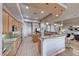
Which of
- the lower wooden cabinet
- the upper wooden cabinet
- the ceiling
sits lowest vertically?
the lower wooden cabinet

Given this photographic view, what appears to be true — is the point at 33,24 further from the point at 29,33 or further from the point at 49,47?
the point at 49,47

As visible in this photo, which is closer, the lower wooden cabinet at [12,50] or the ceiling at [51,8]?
the lower wooden cabinet at [12,50]

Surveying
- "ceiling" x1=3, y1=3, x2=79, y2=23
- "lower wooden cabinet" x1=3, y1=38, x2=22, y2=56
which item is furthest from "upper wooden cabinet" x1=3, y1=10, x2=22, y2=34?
"lower wooden cabinet" x1=3, y1=38, x2=22, y2=56

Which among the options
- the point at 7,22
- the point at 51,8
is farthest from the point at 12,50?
the point at 51,8

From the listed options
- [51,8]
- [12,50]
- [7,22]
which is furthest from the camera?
[51,8]

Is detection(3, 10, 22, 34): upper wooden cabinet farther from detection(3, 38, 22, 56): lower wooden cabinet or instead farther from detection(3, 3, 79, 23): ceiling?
detection(3, 38, 22, 56): lower wooden cabinet

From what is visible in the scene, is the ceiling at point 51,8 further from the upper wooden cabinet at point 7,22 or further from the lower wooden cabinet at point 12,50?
the lower wooden cabinet at point 12,50

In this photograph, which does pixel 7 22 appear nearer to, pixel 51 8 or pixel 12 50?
pixel 12 50

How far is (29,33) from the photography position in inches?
459

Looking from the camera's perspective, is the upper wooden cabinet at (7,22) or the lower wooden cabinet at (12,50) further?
the upper wooden cabinet at (7,22)

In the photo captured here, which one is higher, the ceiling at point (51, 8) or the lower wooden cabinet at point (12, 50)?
the ceiling at point (51, 8)

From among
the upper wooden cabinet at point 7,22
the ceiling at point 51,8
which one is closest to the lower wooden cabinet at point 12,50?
the upper wooden cabinet at point 7,22

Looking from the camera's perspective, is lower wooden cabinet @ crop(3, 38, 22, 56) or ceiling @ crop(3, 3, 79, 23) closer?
lower wooden cabinet @ crop(3, 38, 22, 56)

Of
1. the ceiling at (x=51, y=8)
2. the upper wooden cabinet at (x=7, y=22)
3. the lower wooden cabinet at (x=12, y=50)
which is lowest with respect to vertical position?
the lower wooden cabinet at (x=12, y=50)
